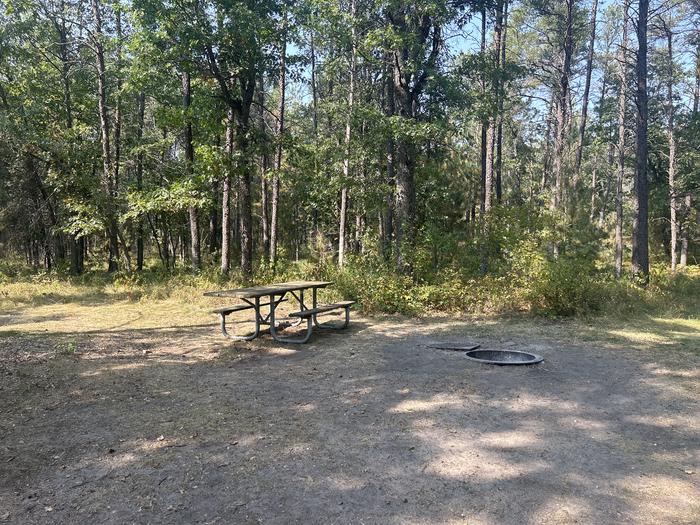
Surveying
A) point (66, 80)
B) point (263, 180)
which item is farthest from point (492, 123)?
point (66, 80)

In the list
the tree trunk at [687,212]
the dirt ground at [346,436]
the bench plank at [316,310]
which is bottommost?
the dirt ground at [346,436]

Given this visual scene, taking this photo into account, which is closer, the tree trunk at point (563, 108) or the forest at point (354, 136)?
the forest at point (354, 136)

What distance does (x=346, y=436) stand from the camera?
3.69 meters

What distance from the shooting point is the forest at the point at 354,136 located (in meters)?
10.5

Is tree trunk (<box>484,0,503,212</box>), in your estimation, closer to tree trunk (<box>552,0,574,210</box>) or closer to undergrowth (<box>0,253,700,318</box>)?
undergrowth (<box>0,253,700,318</box>)

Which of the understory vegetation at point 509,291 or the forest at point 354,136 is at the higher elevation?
the forest at point 354,136

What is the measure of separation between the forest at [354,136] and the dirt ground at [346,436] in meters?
4.11

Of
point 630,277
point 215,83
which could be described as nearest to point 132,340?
point 215,83

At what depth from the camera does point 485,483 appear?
9.62ft

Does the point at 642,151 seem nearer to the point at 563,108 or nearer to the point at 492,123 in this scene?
the point at 492,123

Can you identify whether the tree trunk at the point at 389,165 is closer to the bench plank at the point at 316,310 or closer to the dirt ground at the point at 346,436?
the bench plank at the point at 316,310

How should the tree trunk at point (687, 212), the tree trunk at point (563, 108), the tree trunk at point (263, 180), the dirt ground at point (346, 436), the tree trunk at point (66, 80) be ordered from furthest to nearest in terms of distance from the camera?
the tree trunk at point (687, 212)
the tree trunk at point (263, 180)
the tree trunk at point (563, 108)
the tree trunk at point (66, 80)
the dirt ground at point (346, 436)

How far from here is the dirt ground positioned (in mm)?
2688

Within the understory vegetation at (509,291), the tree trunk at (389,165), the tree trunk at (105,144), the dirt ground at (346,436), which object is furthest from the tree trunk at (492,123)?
the tree trunk at (105,144)
